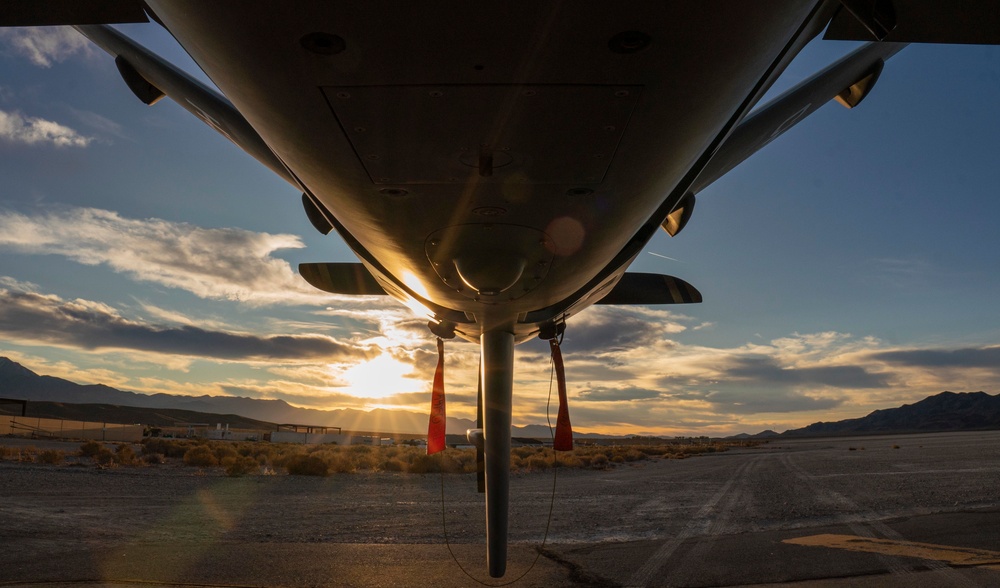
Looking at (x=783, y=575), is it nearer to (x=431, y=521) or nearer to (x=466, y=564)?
(x=466, y=564)

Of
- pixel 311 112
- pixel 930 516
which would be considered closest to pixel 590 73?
pixel 311 112

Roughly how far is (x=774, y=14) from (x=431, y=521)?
43.6 feet

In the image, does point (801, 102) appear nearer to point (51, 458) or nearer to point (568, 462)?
point (51, 458)

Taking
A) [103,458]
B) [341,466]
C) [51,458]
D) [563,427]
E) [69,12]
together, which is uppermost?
[69,12]

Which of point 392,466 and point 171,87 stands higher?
point 171,87

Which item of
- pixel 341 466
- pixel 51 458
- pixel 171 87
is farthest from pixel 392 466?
pixel 171 87

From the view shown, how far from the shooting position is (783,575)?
8.26 m

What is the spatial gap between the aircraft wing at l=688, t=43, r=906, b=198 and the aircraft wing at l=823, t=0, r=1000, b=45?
1.84 metres

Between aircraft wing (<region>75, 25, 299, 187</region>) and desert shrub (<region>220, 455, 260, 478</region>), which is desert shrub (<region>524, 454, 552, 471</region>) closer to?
desert shrub (<region>220, 455, 260, 478</region>)

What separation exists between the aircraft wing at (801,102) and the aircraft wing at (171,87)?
331 centimetres

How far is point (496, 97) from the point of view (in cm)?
200

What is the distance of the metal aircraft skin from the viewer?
1702 mm

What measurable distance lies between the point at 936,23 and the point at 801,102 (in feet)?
8.79

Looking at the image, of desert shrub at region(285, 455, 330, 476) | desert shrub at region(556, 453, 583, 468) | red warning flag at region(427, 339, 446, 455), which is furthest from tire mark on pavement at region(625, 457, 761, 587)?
desert shrub at region(285, 455, 330, 476)
